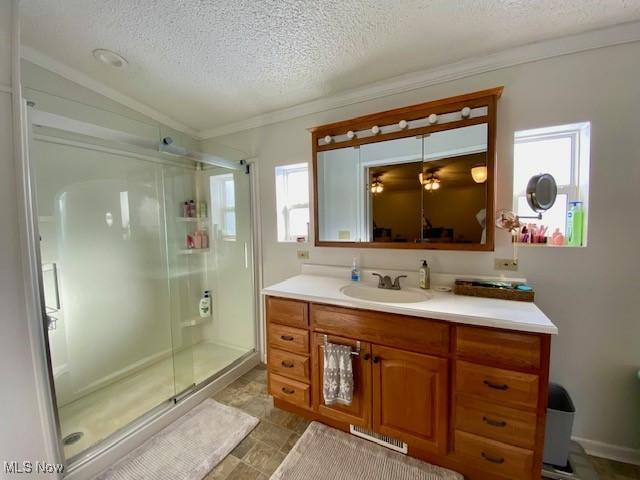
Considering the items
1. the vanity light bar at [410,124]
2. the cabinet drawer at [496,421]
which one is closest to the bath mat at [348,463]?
the cabinet drawer at [496,421]

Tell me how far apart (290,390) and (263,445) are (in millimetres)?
332

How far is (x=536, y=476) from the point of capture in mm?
1179

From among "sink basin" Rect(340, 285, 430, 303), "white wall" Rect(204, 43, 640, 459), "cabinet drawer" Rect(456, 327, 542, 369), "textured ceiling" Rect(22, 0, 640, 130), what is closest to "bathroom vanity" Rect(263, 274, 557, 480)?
"cabinet drawer" Rect(456, 327, 542, 369)

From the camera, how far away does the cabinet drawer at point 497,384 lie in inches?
45.5

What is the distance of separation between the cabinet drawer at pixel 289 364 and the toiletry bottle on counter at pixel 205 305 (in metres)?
1.26

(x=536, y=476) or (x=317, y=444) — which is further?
(x=317, y=444)

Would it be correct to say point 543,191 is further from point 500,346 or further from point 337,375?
point 337,375

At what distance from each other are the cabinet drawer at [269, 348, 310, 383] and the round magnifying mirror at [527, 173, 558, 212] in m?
1.71

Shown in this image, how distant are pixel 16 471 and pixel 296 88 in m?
2.60

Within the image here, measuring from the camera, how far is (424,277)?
1.71 metres

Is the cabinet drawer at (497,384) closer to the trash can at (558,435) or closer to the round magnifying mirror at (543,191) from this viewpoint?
the trash can at (558,435)

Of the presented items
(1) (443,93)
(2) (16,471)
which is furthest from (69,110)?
(1) (443,93)

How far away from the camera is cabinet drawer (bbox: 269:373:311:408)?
5.59ft

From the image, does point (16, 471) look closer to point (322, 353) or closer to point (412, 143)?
point (322, 353)
